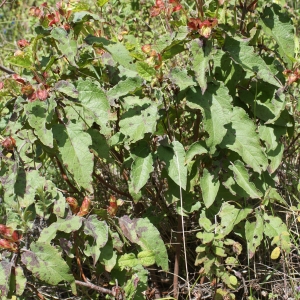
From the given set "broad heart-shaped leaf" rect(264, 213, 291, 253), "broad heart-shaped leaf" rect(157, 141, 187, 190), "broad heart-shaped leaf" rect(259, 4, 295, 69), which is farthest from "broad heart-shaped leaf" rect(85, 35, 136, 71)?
"broad heart-shaped leaf" rect(264, 213, 291, 253)

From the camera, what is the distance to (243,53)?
1.70 metres

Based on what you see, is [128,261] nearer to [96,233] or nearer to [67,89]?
[96,233]

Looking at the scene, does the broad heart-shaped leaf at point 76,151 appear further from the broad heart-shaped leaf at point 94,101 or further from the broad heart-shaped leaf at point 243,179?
the broad heart-shaped leaf at point 243,179

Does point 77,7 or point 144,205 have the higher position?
point 77,7

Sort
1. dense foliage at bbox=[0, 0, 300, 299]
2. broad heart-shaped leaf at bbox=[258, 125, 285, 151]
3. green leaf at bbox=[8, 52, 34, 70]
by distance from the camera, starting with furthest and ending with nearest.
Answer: broad heart-shaped leaf at bbox=[258, 125, 285, 151] → dense foliage at bbox=[0, 0, 300, 299] → green leaf at bbox=[8, 52, 34, 70]

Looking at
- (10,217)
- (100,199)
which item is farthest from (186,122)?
(10,217)

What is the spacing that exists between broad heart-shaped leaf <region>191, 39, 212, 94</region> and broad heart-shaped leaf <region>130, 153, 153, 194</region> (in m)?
0.37

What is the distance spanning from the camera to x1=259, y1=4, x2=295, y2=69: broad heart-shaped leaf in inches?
72.6

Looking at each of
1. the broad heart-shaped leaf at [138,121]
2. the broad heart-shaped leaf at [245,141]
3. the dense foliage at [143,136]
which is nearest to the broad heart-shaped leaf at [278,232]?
the dense foliage at [143,136]

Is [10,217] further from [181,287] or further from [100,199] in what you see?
[181,287]

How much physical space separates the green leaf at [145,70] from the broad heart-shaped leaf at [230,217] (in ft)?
2.00

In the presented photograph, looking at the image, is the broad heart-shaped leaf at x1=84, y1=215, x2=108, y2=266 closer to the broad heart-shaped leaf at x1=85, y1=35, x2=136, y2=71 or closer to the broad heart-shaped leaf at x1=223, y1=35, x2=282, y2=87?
the broad heart-shaped leaf at x1=85, y1=35, x2=136, y2=71

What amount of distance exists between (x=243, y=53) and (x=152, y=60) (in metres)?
0.33

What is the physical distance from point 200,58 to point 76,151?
0.54m
